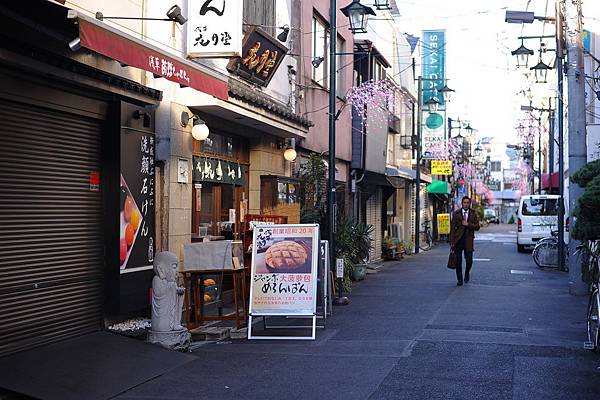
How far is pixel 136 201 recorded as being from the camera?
9.75 metres

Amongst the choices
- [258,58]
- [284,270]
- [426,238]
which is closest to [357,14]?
[258,58]

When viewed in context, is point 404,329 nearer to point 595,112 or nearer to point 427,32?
point 595,112

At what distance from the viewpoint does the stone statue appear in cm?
877

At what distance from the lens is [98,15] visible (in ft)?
27.9

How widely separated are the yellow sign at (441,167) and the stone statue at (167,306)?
31.6 metres

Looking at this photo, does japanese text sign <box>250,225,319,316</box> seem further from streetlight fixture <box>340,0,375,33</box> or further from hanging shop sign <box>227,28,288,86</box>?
streetlight fixture <box>340,0,375,33</box>

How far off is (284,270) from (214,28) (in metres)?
3.76

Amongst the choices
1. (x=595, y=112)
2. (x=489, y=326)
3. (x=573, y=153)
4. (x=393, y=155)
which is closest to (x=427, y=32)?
(x=393, y=155)

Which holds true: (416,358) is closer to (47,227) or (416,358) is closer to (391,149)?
(47,227)

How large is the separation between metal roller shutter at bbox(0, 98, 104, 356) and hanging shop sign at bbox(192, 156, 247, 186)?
2.81 m

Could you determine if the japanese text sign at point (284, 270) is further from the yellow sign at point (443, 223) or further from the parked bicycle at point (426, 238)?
the yellow sign at point (443, 223)

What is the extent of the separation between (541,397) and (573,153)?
31.0 feet

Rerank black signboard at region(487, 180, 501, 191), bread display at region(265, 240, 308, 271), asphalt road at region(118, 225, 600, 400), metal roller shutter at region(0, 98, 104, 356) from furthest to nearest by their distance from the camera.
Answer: black signboard at region(487, 180, 501, 191) < bread display at region(265, 240, 308, 271) < metal roller shutter at region(0, 98, 104, 356) < asphalt road at region(118, 225, 600, 400)

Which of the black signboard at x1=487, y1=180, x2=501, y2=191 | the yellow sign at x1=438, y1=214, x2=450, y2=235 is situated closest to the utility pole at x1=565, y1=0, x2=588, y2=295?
the yellow sign at x1=438, y1=214, x2=450, y2=235
